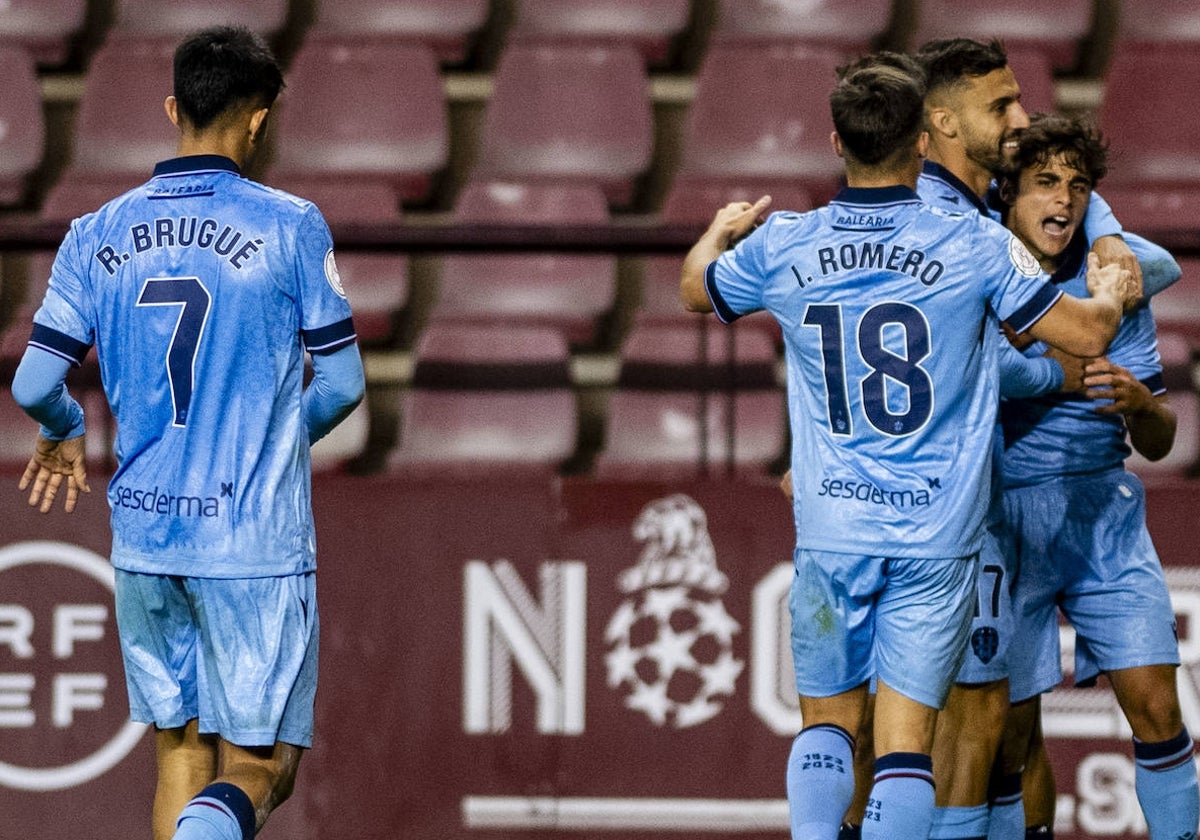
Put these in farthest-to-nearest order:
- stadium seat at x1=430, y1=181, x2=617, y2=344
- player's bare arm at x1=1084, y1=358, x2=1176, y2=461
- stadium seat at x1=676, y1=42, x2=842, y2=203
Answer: stadium seat at x1=676, y1=42, x2=842, y2=203, stadium seat at x1=430, y1=181, x2=617, y2=344, player's bare arm at x1=1084, y1=358, x2=1176, y2=461

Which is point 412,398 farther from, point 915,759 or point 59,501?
point 915,759

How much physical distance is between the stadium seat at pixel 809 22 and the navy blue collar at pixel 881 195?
3.80m

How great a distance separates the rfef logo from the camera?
5.09 metres

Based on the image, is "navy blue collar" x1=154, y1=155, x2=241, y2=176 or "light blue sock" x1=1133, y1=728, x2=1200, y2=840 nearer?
"navy blue collar" x1=154, y1=155, x2=241, y2=176

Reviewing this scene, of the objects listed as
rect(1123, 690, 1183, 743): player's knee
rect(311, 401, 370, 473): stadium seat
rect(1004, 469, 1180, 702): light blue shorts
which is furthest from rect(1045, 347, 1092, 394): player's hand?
rect(311, 401, 370, 473): stadium seat

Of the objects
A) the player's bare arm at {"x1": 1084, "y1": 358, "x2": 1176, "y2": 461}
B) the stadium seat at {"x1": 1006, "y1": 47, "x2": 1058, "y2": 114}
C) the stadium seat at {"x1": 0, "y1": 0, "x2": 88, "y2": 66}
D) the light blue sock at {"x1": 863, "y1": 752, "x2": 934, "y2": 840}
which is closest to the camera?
the light blue sock at {"x1": 863, "y1": 752, "x2": 934, "y2": 840}

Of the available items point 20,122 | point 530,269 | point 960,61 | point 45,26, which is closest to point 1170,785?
point 960,61

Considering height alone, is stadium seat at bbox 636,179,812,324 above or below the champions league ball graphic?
above

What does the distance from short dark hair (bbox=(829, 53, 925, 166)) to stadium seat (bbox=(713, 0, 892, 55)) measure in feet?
12.4

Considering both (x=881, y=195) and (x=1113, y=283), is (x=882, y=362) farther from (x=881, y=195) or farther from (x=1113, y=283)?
(x=1113, y=283)

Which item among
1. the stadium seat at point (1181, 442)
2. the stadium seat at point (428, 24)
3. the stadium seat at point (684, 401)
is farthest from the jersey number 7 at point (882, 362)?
the stadium seat at point (428, 24)

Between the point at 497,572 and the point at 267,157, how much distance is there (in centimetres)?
328

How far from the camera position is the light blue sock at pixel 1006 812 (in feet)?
14.3

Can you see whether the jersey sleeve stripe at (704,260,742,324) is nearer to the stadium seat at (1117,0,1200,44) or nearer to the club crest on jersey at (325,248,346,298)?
the club crest on jersey at (325,248,346,298)
